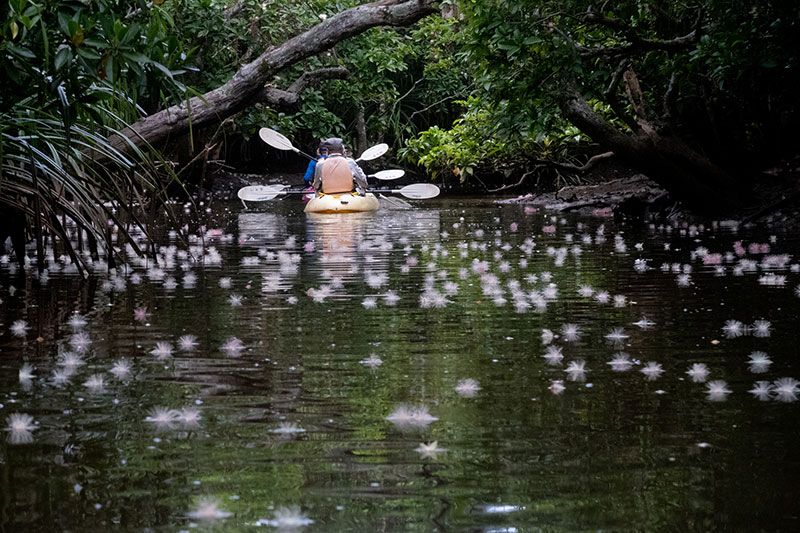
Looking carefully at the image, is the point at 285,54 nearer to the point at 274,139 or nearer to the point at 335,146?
the point at 335,146

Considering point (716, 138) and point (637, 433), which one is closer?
point (637, 433)

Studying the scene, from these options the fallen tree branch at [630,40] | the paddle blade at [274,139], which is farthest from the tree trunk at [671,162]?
the paddle blade at [274,139]

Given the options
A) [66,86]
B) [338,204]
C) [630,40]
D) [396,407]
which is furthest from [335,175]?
[396,407]

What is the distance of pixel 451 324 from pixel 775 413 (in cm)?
217

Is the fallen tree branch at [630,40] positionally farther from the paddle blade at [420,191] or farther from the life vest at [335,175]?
the paddle blade at [420,191]

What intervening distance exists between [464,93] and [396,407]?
23715 mm

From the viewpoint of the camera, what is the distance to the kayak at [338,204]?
16.9 m

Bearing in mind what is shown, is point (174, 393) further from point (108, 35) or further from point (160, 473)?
point (108, 35)

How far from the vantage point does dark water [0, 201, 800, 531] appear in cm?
255

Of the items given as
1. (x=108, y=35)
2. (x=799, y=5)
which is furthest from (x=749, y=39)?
(x=108, y=35)

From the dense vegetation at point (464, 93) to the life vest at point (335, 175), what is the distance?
1345mm

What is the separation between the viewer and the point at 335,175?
55.7 ft

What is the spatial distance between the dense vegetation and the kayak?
181 centimetres

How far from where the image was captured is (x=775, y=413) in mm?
3439
